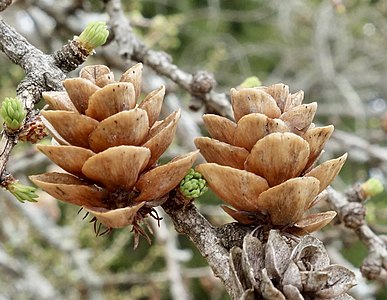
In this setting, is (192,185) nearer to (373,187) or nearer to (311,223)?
(311,223)

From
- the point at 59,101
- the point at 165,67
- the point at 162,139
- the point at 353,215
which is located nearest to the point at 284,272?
the point at 162,139

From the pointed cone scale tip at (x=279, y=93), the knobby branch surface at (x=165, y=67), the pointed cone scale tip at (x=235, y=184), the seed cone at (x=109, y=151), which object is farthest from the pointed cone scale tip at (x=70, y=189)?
the knobby branch surface at (x=165, y=67)

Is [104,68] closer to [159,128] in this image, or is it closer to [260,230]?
[159,128]

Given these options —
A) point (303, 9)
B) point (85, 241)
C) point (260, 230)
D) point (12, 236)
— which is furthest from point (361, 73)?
point (260, 230)

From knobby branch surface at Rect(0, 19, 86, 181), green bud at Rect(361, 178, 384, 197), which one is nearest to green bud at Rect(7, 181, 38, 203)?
knobby branch surface at Rect(0, 19, 86, 181)

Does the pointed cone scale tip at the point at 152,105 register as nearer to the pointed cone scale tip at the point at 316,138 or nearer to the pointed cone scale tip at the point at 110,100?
the pointed cone scale tip at the point at 110,100

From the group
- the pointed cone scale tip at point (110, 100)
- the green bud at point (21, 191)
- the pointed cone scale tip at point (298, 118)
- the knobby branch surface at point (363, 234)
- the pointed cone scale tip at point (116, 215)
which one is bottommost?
the knobby branch surface at point (363, 234)
